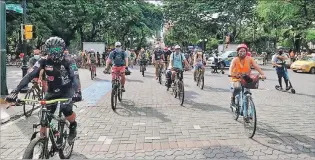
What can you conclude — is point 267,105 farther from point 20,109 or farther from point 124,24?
point 124,24

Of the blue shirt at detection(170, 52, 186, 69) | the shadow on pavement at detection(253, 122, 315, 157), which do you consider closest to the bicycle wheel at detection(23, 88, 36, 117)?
the blue shirt at detection(170, 52, 186, 69)

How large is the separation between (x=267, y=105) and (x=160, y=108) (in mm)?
3079

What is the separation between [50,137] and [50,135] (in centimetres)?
4

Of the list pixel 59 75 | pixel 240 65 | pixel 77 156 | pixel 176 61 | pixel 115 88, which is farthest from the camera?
pixel 176 61

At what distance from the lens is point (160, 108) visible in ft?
32.1

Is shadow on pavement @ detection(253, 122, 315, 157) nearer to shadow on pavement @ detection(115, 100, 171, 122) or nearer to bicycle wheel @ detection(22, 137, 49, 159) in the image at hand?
shadow on pavement @ detection(115, 100, 171, 122)

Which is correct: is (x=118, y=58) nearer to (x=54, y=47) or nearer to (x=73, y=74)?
(x=73, y=74)

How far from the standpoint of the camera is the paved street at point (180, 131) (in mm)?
5672

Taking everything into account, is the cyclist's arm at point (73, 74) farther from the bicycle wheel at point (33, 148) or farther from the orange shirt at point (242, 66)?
the orange shirt at point (242, 66)

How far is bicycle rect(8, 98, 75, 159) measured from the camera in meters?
4.27

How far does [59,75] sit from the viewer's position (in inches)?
202

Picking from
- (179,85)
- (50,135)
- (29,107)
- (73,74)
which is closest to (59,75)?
(73,74)

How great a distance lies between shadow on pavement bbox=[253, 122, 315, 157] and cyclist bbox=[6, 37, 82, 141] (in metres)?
3.21

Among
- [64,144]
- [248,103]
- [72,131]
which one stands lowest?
[64,144]
